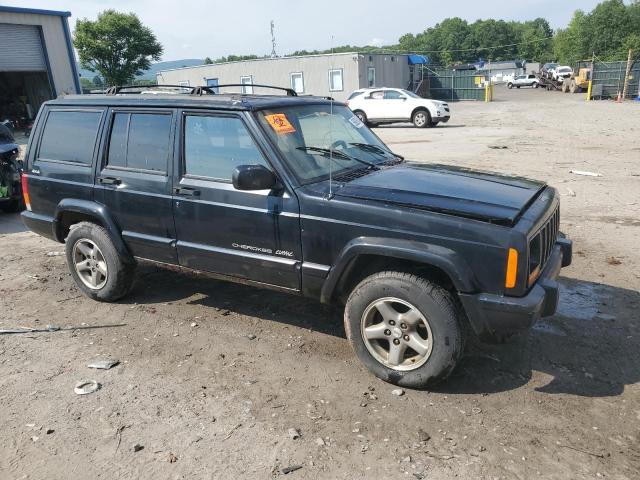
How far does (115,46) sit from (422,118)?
1478 inches

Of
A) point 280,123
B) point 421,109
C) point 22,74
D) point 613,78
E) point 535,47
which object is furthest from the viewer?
point 535,47

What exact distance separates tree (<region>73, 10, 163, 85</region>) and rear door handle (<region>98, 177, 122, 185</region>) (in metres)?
47.2

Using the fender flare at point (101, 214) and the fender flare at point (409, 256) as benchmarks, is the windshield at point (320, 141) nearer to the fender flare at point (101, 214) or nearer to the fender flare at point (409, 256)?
the fender flare at point (409, 256)

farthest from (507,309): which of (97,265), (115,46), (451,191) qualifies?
(115,46)

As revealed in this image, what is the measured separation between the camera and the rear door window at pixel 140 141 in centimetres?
426

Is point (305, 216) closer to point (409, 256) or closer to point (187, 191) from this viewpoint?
point (409, 256)

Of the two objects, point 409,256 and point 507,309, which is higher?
point 409,256

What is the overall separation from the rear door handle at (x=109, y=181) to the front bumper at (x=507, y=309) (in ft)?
9.82

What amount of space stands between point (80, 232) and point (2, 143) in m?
5.55

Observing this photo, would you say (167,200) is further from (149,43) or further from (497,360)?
(149,43)

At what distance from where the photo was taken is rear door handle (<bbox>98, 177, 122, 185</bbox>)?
4.48 meters

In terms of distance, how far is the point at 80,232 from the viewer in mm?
4844

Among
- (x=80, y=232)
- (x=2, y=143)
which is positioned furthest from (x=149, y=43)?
(x=80, y=232)

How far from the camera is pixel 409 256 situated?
126 inches
